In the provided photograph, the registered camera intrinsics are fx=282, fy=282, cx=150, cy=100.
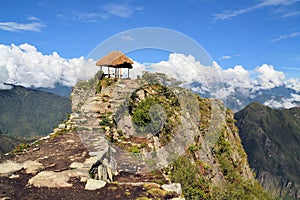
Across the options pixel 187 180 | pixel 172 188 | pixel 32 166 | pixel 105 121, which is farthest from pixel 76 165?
pixel 105 121

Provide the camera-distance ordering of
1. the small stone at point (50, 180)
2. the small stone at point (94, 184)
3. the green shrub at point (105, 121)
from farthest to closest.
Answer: the green shrub at point (105, 121)
the small stone at point (50, 180)
the small stone at point (94, 184)

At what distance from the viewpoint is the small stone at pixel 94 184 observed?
15.7 metres

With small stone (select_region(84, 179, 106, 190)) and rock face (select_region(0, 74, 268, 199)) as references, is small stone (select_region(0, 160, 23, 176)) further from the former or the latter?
small stone (select_region(84, 179, 106, 190))

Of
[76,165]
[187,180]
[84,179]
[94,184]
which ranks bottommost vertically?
[187,180]

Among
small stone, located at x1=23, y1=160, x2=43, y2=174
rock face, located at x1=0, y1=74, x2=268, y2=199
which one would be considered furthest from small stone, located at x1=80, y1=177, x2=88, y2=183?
small stone, located at x1=23, y1=160, x2=43, y2=174

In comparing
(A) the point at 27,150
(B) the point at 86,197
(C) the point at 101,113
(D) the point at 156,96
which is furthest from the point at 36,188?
(D) the point at 156,96

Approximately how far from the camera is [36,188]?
51.0 feet

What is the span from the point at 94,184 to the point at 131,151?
25.0ft

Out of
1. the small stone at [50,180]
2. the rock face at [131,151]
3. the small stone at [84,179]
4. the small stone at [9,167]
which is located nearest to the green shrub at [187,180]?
the rock face at [131,151]

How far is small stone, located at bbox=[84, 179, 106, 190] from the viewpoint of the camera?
15.7 m

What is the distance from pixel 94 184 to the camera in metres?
16.1

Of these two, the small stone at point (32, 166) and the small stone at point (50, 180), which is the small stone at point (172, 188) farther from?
the small stone at point (32, 166)

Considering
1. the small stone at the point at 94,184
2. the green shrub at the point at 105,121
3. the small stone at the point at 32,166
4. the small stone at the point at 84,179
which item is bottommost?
the small stone at the point at 94,184

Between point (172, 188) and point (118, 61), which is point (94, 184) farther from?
point (118, 61)
